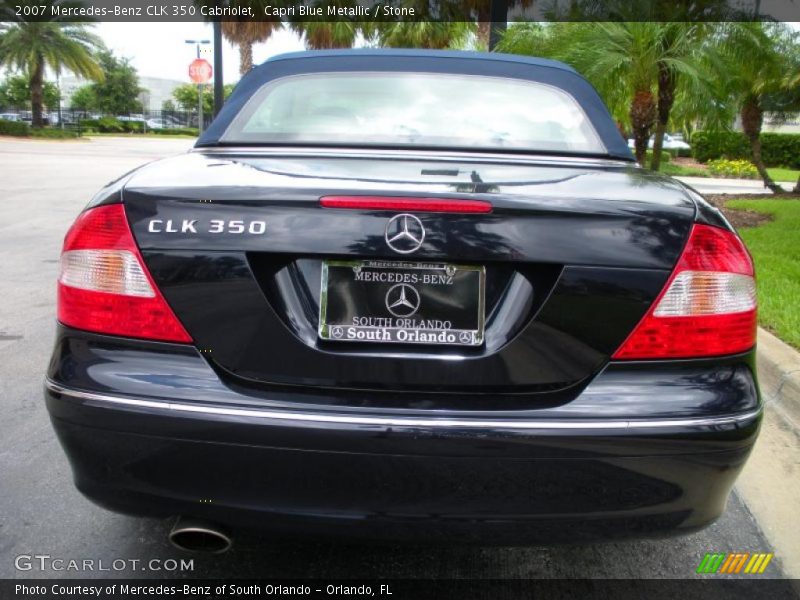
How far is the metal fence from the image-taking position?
59.6m

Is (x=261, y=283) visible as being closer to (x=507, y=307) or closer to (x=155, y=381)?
(x=155, y=381)

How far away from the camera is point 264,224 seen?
1858 mm

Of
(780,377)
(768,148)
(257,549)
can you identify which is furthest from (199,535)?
(768,148)

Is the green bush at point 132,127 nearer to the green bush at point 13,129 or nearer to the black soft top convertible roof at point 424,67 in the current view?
the green bush at point 13,129

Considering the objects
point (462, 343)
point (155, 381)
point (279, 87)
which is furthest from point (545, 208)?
point (279, 87)

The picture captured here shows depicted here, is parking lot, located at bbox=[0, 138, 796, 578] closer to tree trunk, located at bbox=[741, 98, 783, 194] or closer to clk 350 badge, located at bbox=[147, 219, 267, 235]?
clk 350 badge, located at bbox=[147, 219, 267, 235]

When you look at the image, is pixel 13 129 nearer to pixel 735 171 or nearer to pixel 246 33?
pixel 246 33

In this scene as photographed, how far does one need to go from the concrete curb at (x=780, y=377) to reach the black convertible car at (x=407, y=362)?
220 cm

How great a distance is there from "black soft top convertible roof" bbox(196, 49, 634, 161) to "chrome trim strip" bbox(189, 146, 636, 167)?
0.41 m

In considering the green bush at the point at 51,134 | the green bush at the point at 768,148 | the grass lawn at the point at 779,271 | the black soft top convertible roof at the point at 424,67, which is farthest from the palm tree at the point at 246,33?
the black soft top convertible roof at the point at 424,67

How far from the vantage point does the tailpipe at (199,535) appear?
1936 mm

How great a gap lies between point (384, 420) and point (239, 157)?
108 centimetres

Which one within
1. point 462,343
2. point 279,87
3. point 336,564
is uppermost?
point 279,87
